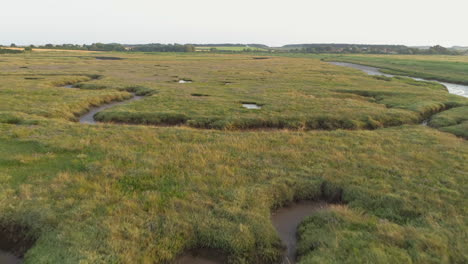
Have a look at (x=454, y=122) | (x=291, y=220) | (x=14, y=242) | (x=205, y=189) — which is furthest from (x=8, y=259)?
(x=454, y=122)

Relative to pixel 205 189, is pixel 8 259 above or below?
below

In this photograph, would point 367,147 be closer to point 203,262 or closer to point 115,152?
point 203,262

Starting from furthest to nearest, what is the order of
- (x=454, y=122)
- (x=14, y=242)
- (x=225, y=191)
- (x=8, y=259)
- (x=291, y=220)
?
(x=454, y=122)
(x=225, y=191)
(x=291, y=220)
(x=14, y=242)
(x=8, y=259)

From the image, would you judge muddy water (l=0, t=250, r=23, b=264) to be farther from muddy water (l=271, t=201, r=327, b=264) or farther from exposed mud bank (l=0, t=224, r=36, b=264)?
muddy water (l=271, t=201, r=327, b=264)

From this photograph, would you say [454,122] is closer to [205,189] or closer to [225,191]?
[225,191]

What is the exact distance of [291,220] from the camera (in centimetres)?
1043

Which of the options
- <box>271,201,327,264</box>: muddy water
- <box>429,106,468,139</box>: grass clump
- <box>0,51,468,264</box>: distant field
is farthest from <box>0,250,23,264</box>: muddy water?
<box>429,106,468,139</box>: grass clump

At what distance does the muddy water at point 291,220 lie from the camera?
350 inches

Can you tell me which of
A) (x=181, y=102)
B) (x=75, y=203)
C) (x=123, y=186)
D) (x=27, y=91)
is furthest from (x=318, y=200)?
(x=27, y=91)

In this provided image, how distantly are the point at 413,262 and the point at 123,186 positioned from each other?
1078 centimetres

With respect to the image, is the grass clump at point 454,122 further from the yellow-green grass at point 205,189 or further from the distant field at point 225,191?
the yellow-green grass at point 205,189

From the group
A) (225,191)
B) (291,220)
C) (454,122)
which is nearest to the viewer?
(291,220)

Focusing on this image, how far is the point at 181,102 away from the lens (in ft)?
104

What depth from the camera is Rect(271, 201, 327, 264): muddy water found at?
8.89m
